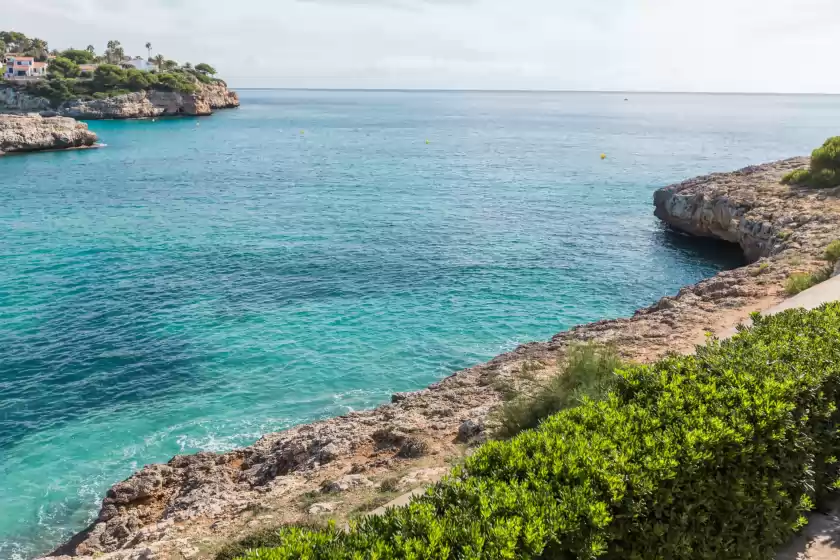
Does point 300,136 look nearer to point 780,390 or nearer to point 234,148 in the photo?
point 234,148

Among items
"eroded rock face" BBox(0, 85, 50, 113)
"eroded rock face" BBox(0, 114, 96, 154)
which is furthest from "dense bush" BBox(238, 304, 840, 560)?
"eroded rock face" BBox(0, 85, 50, 113)

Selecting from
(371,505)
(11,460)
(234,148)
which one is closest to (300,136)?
(234,148)

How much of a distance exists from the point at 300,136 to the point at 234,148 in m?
27.0

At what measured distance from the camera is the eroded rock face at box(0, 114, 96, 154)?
91125 millimetres

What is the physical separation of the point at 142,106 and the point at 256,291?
138226mm

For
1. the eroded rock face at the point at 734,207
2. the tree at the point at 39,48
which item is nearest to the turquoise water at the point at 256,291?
the eroded rock face at the point at 734,207

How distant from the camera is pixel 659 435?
7895mm

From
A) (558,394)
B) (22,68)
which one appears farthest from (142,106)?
(558,394)

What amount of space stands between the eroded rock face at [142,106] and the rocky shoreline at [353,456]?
149 meters

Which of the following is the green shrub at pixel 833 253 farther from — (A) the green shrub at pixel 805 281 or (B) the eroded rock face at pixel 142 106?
(B) the eroded rock face at pixel 142 106

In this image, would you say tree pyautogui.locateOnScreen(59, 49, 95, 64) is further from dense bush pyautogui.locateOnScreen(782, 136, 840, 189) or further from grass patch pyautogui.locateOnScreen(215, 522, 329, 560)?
grass patch pyautogui.locateOnScreen(215, 522, 329, 560)

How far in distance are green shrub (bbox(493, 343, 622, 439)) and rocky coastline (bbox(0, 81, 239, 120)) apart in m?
153

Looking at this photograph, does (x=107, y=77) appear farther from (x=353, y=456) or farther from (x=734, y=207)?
(x=353, y=456)

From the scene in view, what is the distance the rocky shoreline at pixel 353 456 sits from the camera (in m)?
12.5
